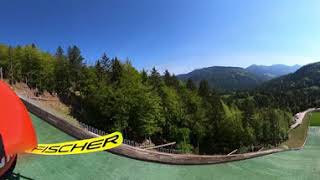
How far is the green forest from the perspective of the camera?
156 feet

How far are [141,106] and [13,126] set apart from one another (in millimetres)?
36396

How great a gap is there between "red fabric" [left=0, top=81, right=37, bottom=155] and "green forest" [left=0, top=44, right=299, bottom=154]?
33959 millimetres

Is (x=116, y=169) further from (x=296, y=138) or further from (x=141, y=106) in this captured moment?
(x=296, y=138)

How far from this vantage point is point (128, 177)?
19.7 m

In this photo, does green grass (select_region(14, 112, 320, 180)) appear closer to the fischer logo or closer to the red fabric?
the fischer logo

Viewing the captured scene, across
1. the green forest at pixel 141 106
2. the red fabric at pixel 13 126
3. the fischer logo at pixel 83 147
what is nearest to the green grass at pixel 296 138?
the green forest at pixel 141 106

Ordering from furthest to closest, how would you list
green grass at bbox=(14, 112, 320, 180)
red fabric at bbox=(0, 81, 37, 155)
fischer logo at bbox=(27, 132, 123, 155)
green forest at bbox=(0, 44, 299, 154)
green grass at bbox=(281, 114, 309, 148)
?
green grass at bbox=(281, 114, 309, 148) < green forest at bbox=(0, 44, 299, 154) < green grass at bbox=(14, 112, 320, 180) < fischer logo at bbox=(27, 132, 123, 155) < red fabric at bbox=(0, 81, 37, 155)

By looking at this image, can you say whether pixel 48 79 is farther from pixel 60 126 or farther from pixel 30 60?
pixel 60 126

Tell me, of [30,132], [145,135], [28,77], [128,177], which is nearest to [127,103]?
[145,135]

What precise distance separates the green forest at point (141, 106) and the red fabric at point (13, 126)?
34.0 metres

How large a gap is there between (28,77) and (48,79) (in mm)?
4770

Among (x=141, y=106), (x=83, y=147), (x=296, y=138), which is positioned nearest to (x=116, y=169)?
(x=83, y=147)

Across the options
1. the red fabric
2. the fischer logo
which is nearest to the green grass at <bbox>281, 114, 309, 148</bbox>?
the fischer logo

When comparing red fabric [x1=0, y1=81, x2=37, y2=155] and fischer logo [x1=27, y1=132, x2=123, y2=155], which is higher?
red fabric [x1=0, y1=81, x2=37, y2=155]
